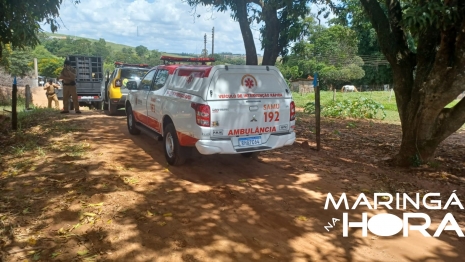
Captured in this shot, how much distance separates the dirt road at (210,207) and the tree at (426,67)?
0.61m

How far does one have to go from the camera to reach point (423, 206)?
5082 mm

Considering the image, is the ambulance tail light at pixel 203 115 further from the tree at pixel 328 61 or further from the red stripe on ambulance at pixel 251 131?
the tree at pixel 328 61

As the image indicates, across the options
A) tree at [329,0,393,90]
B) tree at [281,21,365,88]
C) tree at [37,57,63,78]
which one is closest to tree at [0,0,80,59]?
tree at [281,21,365,88]

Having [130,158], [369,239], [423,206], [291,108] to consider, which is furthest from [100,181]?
[423,206]

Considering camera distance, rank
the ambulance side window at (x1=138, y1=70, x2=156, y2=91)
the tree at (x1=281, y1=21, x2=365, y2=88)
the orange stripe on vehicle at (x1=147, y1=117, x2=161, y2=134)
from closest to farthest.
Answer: the orange stripe on vehicle at (x1=147, y1=117, x2=161, y2=134), the ambulance side window at (x1=138, y1=70, x2=156, y2=91), the tree at (x1=281, y1=21, x2=365, y2=88)

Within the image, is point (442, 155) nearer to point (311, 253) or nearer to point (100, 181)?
point (311, 253)

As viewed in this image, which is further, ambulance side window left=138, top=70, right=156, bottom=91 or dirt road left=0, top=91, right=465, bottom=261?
ambulance side window left=138, top=70, right=156, bottom=91

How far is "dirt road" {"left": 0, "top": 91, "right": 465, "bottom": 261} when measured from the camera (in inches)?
145

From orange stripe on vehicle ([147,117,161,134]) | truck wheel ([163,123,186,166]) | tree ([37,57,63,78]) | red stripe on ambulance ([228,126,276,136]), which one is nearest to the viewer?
red stripe on ambulance ([228,126,276,136])

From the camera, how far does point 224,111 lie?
5.61 m

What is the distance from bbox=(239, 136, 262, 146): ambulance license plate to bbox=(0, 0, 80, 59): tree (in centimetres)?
621

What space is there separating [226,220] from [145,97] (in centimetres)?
422

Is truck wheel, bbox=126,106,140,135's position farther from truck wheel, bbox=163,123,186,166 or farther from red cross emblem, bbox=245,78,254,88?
red cross emblem, bbox=245,78,254,88

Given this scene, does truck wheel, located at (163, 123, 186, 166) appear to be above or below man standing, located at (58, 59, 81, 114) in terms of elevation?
below
